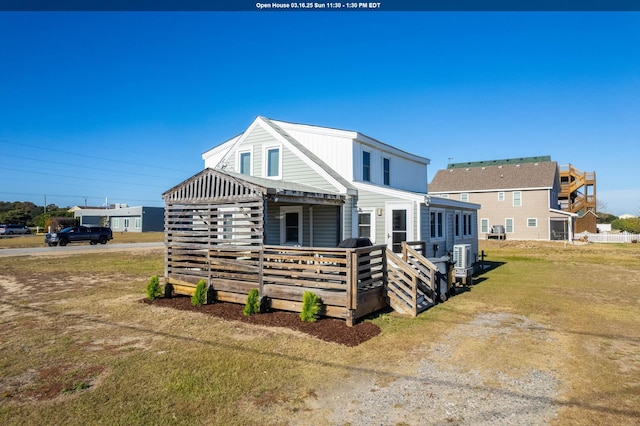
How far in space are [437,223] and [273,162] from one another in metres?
7.07

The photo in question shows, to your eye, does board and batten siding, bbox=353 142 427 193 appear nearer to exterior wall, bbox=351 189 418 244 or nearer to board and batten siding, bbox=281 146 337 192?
exterior wall, bbox=351 189 418 244

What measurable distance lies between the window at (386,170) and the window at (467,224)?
170 inches

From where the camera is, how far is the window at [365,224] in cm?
1377

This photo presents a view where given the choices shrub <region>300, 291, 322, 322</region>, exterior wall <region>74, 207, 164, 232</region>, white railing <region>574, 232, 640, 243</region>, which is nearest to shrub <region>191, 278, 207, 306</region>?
shrub <region>300, 291, 322, 322</region>

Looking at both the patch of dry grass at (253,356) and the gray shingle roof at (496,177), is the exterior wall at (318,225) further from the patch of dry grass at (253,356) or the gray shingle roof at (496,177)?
the gray shingle roof at (496,177)

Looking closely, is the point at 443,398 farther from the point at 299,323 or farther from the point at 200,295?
the point at 200,295

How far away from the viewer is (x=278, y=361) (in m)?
5.72

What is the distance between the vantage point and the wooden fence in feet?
25.7

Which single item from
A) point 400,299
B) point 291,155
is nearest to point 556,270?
point 400,299

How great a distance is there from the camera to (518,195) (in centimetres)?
3584

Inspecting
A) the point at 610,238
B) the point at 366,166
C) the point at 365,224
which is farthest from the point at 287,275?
the point at 610,238

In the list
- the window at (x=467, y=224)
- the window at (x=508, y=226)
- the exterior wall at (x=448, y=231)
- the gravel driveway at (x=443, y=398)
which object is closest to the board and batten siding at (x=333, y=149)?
the exterior wall at (x=448, y=231)

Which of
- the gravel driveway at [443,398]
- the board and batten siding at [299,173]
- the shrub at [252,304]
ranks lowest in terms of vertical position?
the gravel driveway at [443,398]

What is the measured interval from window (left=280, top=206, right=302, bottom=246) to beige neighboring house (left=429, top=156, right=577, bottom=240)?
21400 millimetres
